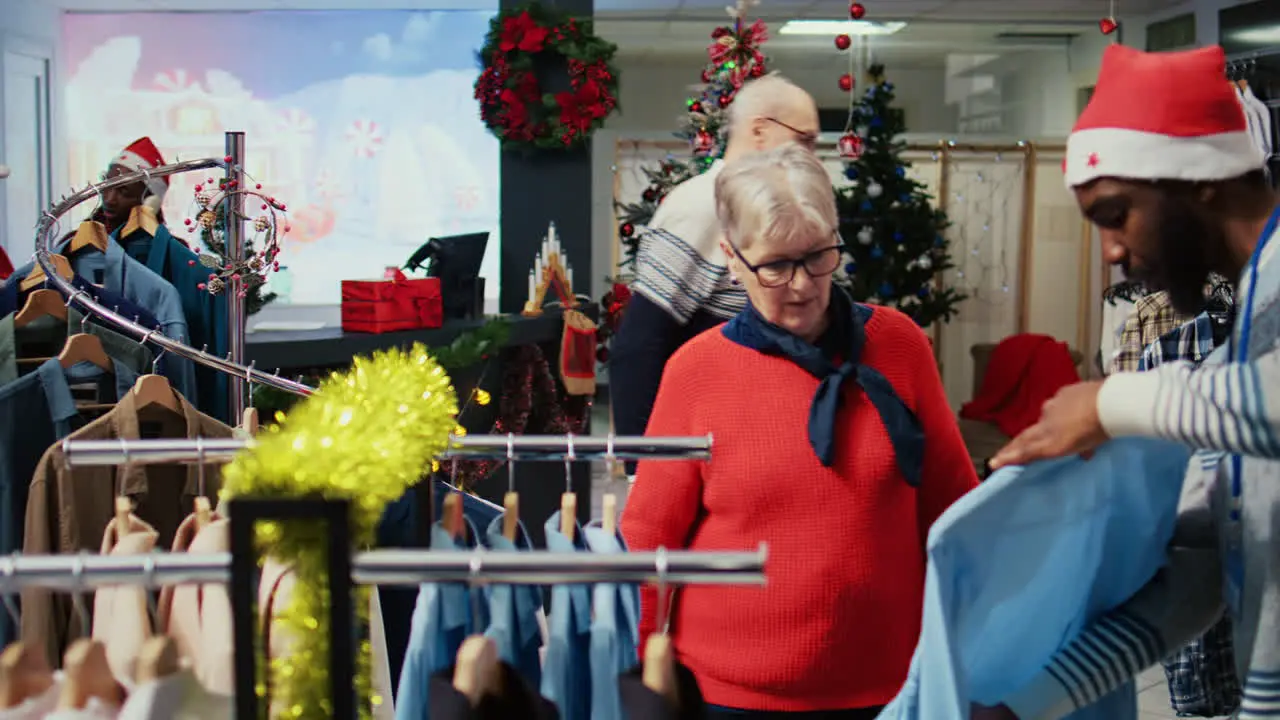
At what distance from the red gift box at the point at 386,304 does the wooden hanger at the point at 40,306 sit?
165 centimetres

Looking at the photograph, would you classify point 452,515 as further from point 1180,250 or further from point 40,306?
point 40,306

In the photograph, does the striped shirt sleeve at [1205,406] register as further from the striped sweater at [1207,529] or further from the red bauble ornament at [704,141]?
the red bauble ornament at [704,141]

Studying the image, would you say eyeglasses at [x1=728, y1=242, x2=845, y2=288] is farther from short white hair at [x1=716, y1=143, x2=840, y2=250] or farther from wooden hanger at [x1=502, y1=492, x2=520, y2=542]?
wooden hanger at [x1=502, y1=492, x2=520, y2=542]

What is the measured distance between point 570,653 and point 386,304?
11.6 feet

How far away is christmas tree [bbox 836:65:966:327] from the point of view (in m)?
8.02

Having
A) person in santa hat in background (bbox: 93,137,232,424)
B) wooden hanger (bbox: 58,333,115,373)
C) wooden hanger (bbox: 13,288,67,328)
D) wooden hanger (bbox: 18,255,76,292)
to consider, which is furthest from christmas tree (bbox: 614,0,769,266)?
wooden hanger (bbox: 58,333,115,373)

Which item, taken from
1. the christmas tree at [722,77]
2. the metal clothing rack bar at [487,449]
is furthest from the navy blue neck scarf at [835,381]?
the christmas tree at [722,77]

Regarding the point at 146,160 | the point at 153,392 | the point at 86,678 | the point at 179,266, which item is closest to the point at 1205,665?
the point at 86,678

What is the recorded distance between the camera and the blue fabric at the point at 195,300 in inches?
141

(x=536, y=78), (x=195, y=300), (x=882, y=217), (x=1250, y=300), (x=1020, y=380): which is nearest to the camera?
(x=1250, y=300)

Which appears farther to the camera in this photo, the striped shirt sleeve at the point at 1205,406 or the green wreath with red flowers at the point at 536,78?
the green wreath with red flowers at the point at 536,78

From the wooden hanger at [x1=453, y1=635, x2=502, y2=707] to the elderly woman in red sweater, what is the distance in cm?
62

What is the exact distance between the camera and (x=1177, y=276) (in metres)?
1.31

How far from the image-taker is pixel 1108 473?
141 centimetres
